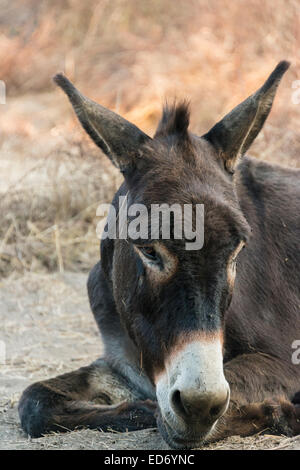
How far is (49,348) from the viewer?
18.5 feet

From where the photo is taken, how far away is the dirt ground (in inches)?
132

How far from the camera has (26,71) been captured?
1284cm

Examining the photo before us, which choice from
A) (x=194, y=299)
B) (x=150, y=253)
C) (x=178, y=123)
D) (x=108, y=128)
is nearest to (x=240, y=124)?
(x=178, y=123)

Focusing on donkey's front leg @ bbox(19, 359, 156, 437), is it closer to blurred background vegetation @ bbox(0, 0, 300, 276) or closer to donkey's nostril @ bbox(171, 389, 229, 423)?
donkey's nostril @ bbox(171, 389, 229, 423)

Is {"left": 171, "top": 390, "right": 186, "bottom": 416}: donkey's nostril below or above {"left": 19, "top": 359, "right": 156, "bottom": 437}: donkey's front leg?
above

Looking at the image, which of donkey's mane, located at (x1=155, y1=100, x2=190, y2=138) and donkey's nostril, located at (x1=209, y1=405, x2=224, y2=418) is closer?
donkey's nostril, located at (x1=209, y1=405, x2=224, y2=418)

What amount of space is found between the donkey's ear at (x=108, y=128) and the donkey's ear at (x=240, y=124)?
1.32 ft

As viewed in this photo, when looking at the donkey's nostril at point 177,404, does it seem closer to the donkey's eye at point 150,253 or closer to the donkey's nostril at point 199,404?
the donkey's nostril at point 199,404

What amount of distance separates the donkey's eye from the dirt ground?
0.88 meters

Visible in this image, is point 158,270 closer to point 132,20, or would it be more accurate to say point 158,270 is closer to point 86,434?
point 86,434

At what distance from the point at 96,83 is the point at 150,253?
9124 millimetres

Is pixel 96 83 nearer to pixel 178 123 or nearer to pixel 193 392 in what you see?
pixel 178 123

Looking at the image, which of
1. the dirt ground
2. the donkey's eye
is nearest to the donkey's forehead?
the donkey's eye
